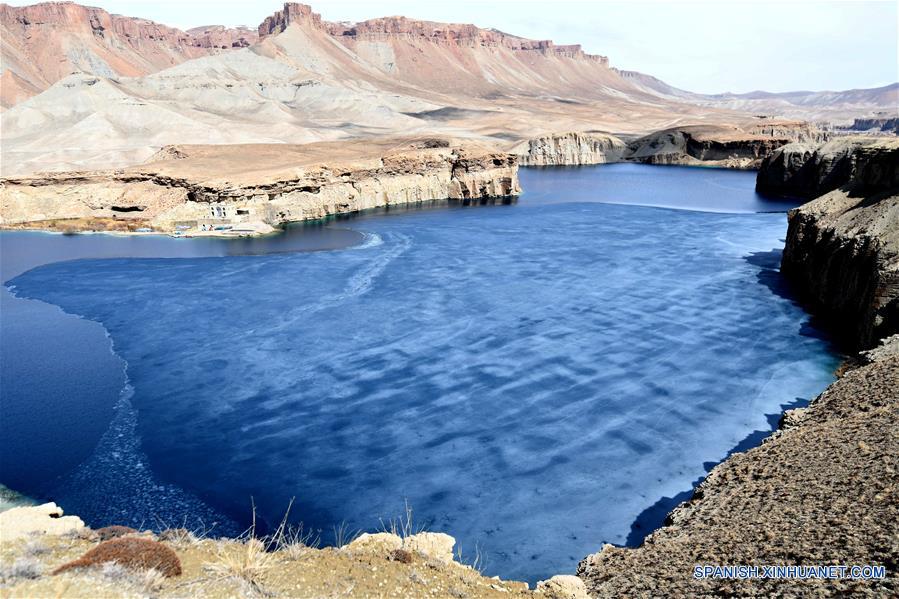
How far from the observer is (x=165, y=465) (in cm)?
1911

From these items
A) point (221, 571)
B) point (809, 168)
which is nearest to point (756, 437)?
point (221, 571)

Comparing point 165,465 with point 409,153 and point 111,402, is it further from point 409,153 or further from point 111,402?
point 409,153

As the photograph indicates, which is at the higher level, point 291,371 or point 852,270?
point 852,270

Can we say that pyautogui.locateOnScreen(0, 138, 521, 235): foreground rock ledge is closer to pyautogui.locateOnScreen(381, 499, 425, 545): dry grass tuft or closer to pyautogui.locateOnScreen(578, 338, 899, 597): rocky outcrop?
pyautogui.locateOnScreen(381, 499, 425, 545): dry grass tuft

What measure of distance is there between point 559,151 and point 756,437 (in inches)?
4444

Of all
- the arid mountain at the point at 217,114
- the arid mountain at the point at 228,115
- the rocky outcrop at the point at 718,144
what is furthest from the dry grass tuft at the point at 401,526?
the rocky outcrop at the point at 718,144

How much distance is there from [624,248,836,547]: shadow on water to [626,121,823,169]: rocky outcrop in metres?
86.5

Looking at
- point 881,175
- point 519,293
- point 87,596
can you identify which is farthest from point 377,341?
point 881,175

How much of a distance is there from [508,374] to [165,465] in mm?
13008

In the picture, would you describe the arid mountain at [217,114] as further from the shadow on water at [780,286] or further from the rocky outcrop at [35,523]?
the shadow on water at [780,286]

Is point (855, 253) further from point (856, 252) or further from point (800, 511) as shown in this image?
point (800, 511)

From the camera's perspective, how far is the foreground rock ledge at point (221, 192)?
2365 inches

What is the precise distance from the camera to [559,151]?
417 ft

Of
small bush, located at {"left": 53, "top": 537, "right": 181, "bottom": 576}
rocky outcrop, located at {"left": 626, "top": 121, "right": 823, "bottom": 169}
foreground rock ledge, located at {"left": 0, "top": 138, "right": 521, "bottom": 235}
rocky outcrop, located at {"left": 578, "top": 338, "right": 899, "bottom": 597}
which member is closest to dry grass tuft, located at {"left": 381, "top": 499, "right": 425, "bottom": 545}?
rocky outcrop, located at {"left": 578, "top": 338, "right": 899, "bottom": 597}
